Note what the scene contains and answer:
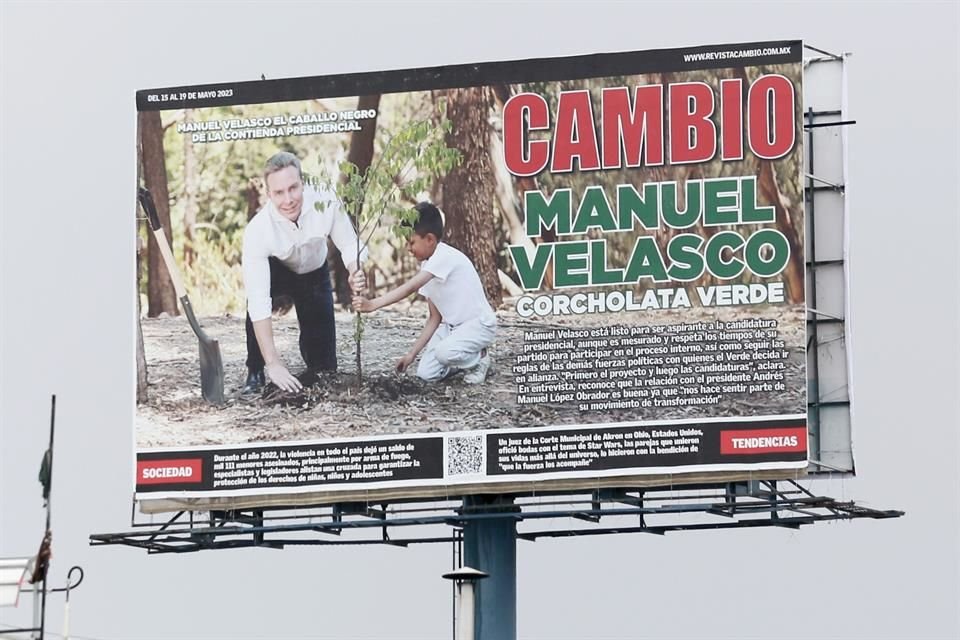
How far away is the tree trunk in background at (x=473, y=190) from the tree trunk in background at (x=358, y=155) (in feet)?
3.18

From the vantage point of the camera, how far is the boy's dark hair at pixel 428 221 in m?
37.5

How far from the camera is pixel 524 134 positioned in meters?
37.3

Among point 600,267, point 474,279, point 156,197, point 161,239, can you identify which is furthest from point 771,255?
point 156,197

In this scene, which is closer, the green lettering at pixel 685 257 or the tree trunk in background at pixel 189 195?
the green lettering at pixel 685 257

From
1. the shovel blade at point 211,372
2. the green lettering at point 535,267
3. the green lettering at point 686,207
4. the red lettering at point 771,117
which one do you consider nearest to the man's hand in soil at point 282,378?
the shovel blade at point 211,372

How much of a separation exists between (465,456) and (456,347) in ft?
4.45

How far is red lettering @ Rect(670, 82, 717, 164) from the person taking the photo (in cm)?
3672

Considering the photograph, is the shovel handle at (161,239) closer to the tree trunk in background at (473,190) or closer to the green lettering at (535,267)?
the tree trunk in background at (473,190)

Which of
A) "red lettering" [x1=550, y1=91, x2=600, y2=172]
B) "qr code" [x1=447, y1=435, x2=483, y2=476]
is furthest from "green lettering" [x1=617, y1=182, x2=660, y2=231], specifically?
"qr code" [x1=447, y1=435, x2=483, y2=476]

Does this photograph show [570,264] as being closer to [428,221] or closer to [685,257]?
[685,257]

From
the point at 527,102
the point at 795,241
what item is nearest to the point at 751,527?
the point at 795,241

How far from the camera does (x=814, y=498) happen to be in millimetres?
35938

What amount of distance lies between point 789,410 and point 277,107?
24.5 feet

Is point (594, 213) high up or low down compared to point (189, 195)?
down
